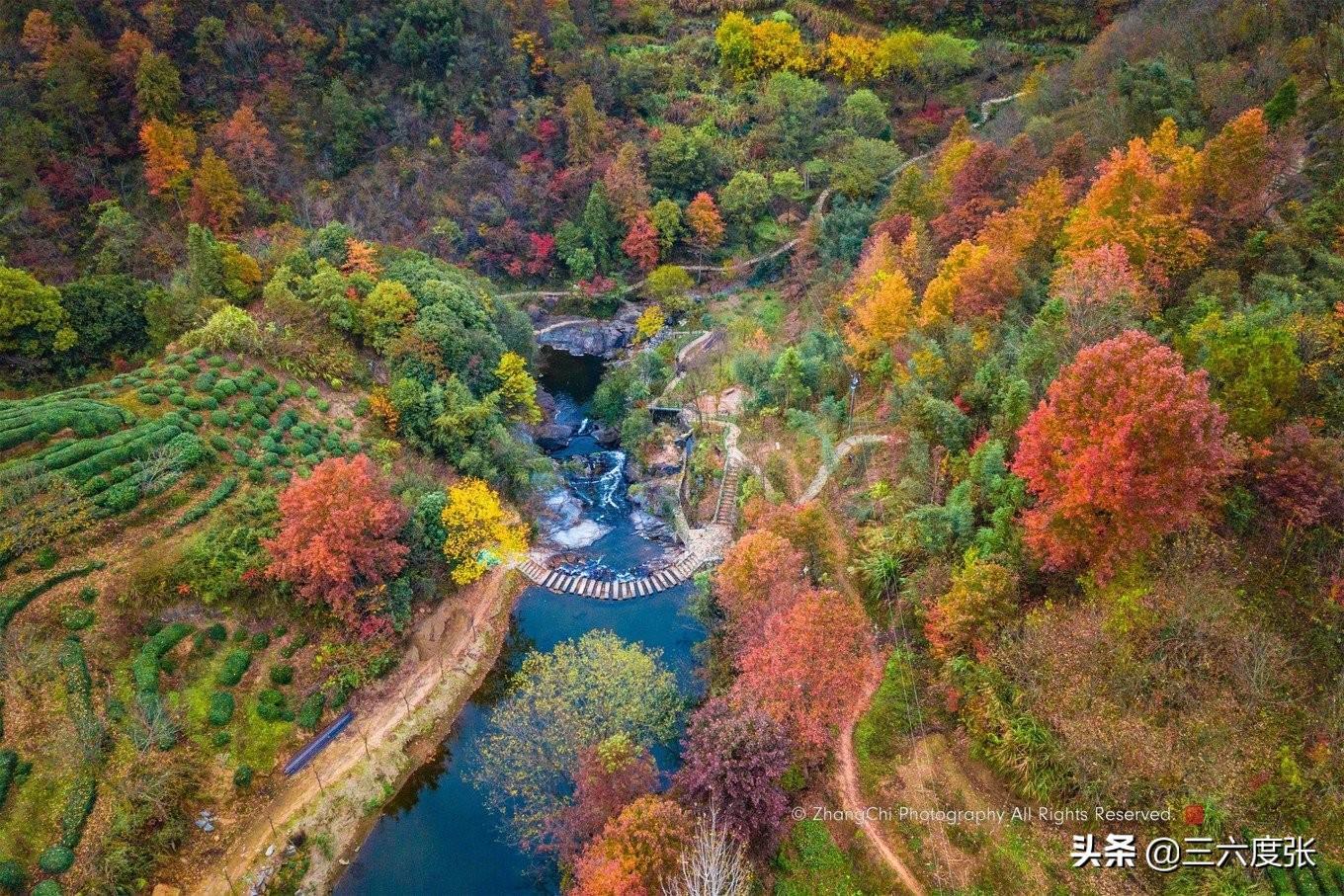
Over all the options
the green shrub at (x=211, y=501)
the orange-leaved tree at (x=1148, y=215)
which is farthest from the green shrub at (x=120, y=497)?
the orange-leaved tree at (x=1148, y=215)

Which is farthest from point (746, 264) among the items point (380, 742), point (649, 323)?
point (380, 742)

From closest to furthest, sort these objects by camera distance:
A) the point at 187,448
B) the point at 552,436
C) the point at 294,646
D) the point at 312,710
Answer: the point at 312,710 < the point at 294,646 < the point at 187,448 < the point at 552,436

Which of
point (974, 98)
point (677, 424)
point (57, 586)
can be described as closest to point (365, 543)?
point (57, 586)

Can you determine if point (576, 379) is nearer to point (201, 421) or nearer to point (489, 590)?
point (489, 590)

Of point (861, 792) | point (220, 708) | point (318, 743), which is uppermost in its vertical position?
point (220, 708)

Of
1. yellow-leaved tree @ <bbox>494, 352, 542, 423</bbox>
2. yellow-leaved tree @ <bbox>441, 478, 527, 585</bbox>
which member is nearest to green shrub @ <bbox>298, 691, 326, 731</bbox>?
yellow-leaved tree @ <bbox>441, 478, 527, 585</bbox>

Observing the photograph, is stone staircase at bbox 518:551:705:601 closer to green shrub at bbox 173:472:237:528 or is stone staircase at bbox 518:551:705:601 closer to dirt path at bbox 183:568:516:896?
dirt path at bbox 183:568:516:896

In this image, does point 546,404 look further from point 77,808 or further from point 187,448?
point 77,808

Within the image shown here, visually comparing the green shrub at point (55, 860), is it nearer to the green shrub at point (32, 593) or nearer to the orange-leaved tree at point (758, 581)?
the green shrub at point (32, 593)

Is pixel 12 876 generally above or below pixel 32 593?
below
